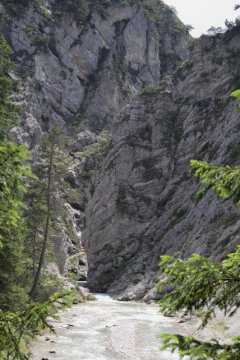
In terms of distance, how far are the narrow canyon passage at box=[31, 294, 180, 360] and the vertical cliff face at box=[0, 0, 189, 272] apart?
5745 cm

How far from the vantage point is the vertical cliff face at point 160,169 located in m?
48.8

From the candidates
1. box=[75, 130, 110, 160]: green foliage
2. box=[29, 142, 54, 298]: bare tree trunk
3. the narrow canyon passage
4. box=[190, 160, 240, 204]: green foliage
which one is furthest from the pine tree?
box=[75, 130, 110, 160]: green foliage

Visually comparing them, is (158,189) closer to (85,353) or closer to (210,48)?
(210,48)

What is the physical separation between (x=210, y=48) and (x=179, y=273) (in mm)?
68045

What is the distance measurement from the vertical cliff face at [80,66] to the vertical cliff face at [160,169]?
25026 mm

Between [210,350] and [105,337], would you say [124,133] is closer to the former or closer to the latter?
[105,337]

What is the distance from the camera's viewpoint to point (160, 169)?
61750 millimetres

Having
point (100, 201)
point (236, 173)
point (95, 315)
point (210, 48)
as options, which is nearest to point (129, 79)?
point (210, 48)

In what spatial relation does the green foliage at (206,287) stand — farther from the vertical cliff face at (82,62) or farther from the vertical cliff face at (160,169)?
the vertical cliff face at (82,62)

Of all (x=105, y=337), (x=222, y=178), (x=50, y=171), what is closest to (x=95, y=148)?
(x=50, y=171)

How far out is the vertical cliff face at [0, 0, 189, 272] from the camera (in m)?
98.8

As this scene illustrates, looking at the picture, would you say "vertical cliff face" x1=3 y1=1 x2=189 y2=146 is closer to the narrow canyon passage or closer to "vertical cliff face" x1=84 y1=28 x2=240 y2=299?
"vertical cliff face" x1=84 y1=28 x2=240 y2=299

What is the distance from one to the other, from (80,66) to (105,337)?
112 m

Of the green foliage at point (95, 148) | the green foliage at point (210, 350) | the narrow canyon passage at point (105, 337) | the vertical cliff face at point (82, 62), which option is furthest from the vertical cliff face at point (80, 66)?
the green foliage at point (210, 350)
